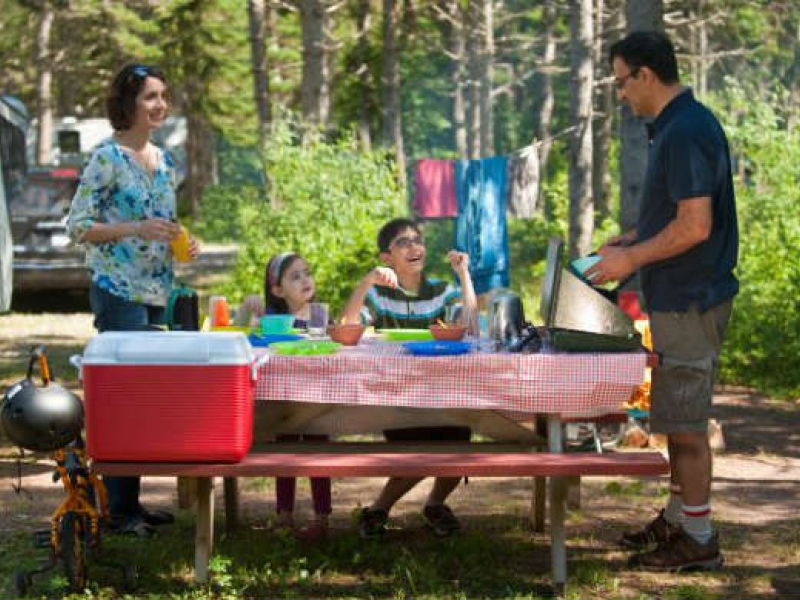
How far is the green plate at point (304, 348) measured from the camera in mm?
5566

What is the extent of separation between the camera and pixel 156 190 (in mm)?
6496

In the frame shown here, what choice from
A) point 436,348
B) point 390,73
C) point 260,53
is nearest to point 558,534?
point 436,348

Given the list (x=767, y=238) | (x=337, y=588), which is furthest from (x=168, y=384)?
(x=767, y=238)

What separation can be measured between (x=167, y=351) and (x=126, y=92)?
5.33ft

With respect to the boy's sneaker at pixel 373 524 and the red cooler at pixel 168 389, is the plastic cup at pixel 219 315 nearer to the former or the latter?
the boy's sneaker at pixel 373 524

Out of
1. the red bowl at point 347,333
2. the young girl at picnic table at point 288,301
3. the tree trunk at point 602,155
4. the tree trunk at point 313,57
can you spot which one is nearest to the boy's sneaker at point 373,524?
the young girl at picnic table at point 288,301

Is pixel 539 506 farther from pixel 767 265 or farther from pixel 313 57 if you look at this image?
pixel 313 57

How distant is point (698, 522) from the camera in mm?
5727

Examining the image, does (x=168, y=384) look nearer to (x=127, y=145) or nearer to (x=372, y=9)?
(x=127, y=145)

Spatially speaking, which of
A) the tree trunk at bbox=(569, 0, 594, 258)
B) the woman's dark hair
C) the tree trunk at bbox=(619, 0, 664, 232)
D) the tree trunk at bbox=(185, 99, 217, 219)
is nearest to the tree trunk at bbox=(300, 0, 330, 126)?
the tree trunk at bbox=(569, 0, 594, 258)

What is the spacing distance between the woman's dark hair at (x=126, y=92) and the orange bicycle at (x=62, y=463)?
1386 mm

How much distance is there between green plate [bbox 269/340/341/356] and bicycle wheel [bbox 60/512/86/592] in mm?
943

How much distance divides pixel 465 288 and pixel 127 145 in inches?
62.0

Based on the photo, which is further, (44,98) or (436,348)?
(44,98)
